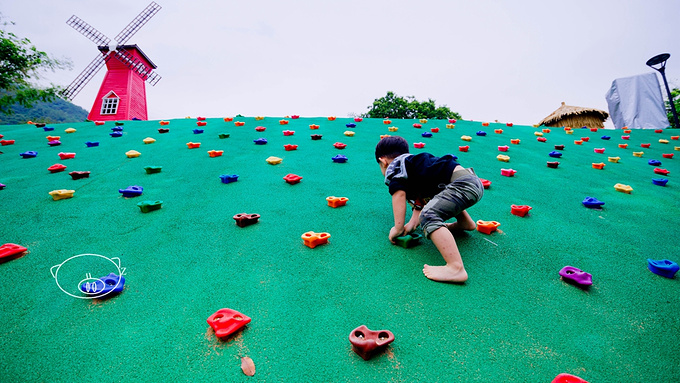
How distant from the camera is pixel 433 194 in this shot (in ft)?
8.21

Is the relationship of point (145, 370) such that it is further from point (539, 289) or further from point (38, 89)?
point (38, 89)

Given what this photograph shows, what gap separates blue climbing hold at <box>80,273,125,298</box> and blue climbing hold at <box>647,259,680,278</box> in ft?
11.6

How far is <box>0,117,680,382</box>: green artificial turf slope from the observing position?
4.60 ft

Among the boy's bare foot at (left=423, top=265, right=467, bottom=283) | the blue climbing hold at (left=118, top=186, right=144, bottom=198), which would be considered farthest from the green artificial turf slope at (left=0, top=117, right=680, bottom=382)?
the blue climbing hold at (left=118, top=186, right=144, bottom=198)

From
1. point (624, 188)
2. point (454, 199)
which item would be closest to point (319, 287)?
point (454, 199)

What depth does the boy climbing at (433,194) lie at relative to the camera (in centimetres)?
201

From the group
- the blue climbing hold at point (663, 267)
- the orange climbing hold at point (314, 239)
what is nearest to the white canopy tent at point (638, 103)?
the blue climbing hold at point (663, 267)

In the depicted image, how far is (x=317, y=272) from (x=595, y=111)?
15.7 m

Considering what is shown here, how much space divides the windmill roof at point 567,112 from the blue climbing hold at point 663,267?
13.4m

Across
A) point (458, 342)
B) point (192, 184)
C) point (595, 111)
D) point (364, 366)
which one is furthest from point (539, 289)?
point (595, 111)

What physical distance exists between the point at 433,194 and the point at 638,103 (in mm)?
14726

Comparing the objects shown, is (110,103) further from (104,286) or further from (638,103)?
(638,103)

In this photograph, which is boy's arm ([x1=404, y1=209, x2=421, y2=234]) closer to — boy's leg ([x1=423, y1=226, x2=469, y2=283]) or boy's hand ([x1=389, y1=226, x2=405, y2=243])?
boy's hand ([x1=389, y1=226, x2=405, y2=243])

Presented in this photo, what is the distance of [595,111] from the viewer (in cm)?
1262
